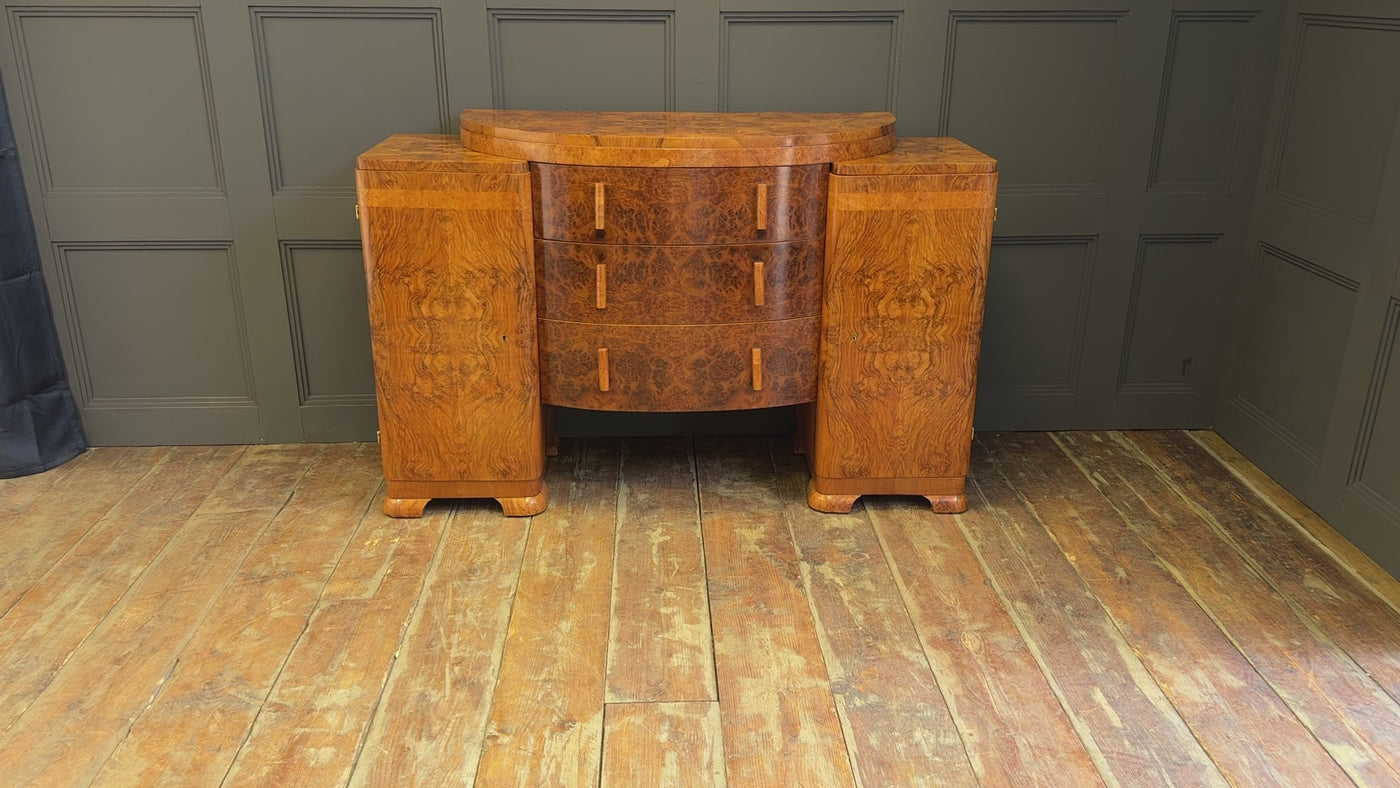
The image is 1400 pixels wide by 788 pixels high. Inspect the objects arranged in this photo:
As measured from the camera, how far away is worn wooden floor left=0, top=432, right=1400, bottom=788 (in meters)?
1.69

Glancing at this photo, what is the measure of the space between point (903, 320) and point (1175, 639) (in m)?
0.84

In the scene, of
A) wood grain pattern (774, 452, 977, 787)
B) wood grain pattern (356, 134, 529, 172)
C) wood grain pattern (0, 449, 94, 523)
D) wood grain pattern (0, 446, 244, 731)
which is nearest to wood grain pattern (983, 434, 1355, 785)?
wood grain pattern (774, 452, 977, 787)

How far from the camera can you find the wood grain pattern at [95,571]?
190 cm

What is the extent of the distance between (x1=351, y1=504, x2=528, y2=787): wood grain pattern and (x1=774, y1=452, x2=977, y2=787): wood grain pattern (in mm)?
608

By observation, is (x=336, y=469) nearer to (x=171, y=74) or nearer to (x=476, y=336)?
(x=476, y=336)

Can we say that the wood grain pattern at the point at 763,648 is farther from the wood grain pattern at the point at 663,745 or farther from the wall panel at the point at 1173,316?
the wall panel at the point at 1173,316

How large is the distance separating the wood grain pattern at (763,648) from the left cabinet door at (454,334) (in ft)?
1.53

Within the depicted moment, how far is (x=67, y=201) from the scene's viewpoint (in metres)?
2.62

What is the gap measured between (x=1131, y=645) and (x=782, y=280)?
101cm

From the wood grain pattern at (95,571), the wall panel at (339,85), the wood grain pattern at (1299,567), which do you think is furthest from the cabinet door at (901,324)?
the wood grain pattern at (95,571)

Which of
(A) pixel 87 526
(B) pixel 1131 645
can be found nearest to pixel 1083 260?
(B) pixel 1131 645

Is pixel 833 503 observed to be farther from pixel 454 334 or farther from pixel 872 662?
pixel 454 334

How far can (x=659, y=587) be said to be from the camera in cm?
216

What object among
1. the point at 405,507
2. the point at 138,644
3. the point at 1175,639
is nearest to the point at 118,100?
the point at 405,507
